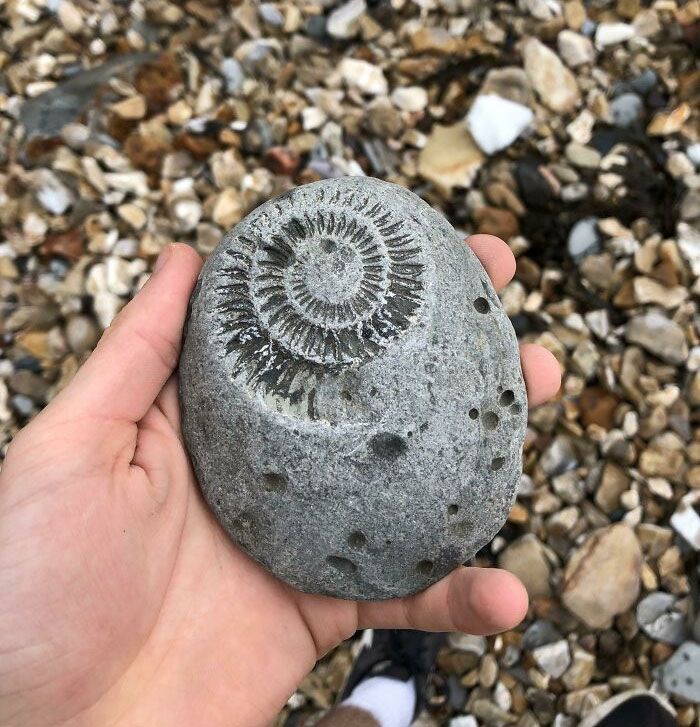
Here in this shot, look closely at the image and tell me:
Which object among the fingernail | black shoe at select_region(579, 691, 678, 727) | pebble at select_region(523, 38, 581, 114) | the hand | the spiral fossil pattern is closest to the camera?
the hand

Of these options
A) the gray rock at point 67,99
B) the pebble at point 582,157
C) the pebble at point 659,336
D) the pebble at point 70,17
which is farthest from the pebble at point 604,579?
the pebble at point 70,17

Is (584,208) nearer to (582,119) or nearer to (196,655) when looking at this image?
(582,119)

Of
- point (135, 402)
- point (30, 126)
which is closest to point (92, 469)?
point (135, 402)

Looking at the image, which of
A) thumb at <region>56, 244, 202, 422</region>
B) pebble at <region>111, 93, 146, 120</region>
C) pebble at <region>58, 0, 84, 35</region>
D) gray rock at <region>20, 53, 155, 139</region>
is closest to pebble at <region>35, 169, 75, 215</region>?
gray rock at <region>20, 53, 155, 139</region>

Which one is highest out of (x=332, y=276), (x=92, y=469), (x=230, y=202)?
(x=332, y=276)

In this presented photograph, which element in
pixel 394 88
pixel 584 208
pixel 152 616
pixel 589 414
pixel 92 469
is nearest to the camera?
pixel 92 469

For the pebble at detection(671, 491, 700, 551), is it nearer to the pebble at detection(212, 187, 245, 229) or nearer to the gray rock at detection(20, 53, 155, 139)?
the pebble at detection(212, 187, 245, 229)

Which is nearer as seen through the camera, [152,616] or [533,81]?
[152,616]
